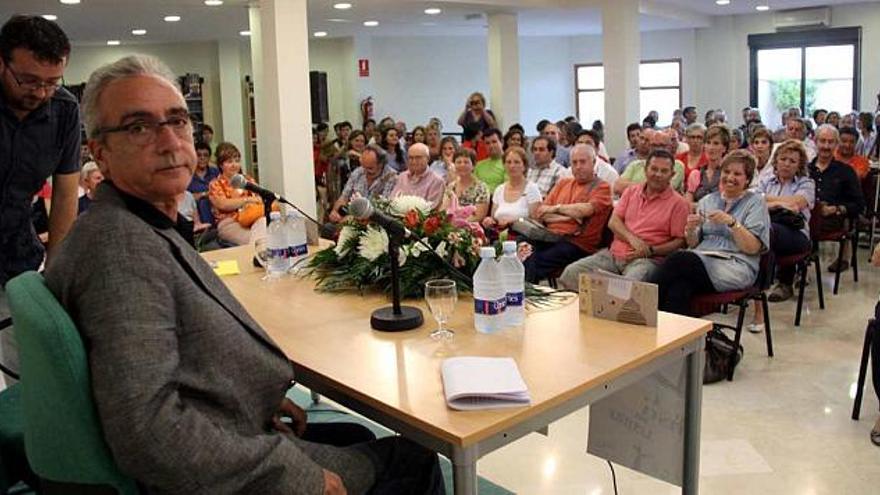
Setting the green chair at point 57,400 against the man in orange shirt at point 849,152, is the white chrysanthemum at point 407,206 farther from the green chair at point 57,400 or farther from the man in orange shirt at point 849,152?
the man in orange shirt at point 849,152

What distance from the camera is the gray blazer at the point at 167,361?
1.28m

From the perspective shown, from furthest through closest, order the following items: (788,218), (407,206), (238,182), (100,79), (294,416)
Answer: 1. (788,218)
2. (238,182)
3. (407,206)
4. (294,416)
5. (100,79)

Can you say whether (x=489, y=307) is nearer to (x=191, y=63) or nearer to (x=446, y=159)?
(x=446, y=159)

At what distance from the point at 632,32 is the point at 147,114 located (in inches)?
313

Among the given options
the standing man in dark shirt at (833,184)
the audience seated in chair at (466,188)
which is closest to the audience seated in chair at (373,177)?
the audience seated in chair at (466,188)

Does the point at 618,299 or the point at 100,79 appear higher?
the point at 100,79

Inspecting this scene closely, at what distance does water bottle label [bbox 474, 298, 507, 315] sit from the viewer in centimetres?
204

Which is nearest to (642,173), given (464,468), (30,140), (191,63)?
(30,140)

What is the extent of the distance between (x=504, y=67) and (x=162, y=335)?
861 cm

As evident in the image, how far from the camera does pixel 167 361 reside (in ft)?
4.31

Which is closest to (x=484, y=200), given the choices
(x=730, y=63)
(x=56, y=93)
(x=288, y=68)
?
(x=288, y=68)

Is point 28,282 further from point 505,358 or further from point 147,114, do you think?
point 505,358

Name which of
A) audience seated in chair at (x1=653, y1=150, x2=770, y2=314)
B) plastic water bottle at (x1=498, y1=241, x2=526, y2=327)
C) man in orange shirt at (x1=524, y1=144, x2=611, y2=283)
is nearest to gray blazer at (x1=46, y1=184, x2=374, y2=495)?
plastic water bottle at (x1=498, y1=241, x2=526, y2=327)

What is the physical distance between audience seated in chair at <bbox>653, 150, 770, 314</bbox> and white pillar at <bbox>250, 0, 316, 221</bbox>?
3548 mm
